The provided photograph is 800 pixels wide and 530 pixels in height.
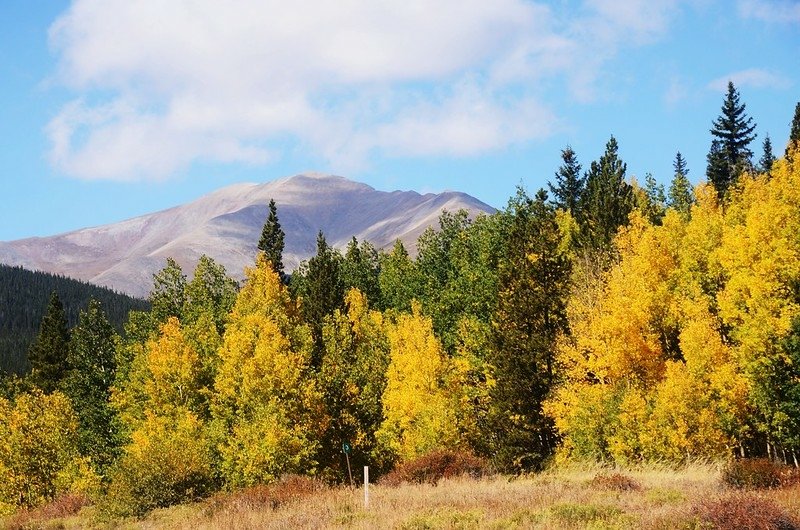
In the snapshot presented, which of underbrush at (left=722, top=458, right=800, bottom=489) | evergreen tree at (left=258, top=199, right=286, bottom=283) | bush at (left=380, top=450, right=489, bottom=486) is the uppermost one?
evergreen tree at (left=258, top=199, right=286, bottom=283)

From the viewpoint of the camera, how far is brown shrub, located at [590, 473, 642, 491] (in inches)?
916

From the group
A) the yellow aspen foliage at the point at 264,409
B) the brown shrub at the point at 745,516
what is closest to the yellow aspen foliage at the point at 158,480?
Result: the yellow aspen foliage at the point at 264,409

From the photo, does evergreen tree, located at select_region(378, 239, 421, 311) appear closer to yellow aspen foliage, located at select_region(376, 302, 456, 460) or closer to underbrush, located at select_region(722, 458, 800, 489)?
yellow aspen foliage, located at select_region(376, 302, 456, 460)

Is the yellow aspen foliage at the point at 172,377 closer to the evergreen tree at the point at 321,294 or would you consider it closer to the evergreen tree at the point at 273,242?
the evergreen tree at the point at 321,294

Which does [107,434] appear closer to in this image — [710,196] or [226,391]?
[226,391]

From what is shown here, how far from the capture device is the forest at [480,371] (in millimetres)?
36750

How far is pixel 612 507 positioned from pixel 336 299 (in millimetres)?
56189

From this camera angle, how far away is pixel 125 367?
63.9 meters

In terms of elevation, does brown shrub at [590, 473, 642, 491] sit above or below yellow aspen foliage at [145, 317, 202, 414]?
below

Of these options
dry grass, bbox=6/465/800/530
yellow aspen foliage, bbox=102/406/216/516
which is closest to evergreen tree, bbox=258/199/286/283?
yellow aspen foliage, bbox=102/406/216/516

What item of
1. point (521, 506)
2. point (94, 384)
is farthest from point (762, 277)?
point (94, 384)

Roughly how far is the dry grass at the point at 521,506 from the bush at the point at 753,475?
54 centimetres

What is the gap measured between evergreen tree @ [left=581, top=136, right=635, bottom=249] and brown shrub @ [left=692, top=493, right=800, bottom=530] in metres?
45.3

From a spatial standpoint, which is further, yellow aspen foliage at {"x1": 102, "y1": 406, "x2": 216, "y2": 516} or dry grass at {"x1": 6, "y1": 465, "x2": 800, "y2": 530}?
yellow aspen foliage at {"x1": 102, "y1": 406, "x2": 216, "y2": 516}
